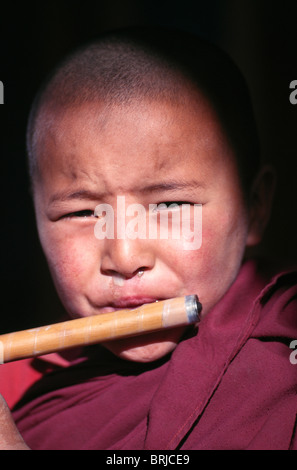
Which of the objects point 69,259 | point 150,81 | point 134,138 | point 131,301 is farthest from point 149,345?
point 150,81

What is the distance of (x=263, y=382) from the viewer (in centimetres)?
95

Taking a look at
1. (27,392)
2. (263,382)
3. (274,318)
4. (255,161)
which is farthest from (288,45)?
(27,392)

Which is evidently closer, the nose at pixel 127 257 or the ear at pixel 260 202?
the nose at pixel 127 257

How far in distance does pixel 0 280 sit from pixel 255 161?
1.03 m

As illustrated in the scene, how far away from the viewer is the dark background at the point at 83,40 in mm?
1723

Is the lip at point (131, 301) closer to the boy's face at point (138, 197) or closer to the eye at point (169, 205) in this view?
the boy's face at point (138, 197)

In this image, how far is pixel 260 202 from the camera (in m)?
1.27

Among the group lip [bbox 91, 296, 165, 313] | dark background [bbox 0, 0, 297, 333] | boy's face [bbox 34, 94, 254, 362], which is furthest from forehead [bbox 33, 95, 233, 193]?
dark background [bbox 0, 0, 297, 333]

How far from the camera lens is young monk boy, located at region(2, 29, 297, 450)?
962 millimetres

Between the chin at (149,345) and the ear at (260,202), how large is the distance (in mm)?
322

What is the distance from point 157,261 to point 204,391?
0.26m

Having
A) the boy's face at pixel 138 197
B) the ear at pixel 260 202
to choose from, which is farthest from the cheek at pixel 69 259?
the ear at pixel 260 202

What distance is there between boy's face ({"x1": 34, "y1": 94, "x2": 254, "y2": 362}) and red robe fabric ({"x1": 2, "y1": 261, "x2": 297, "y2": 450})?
0.07 meters

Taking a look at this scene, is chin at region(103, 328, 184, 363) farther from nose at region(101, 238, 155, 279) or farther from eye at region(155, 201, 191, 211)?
eye at region(155, 201, 191, 211)
